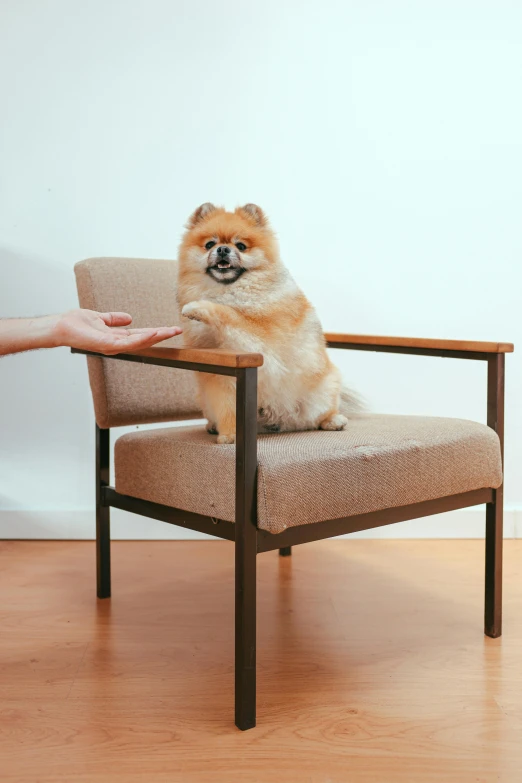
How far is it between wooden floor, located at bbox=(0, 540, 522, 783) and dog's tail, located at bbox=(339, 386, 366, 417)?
55 cm

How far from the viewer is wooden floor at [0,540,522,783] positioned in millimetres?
1432

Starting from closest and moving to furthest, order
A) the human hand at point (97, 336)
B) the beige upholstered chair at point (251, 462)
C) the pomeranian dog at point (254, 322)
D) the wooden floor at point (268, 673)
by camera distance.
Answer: the wooden floor at point (268, 673) < the beige upholstered chair at point (251, 462) < the human hand at point (97, 336) < the pomeranian dog at point (254, 322)

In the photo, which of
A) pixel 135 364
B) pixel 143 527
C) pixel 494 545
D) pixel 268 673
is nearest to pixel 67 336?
pixel 135 364

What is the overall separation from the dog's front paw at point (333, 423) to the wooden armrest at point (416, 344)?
1.08ft

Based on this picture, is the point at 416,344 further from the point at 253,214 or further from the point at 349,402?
the point at 253,214

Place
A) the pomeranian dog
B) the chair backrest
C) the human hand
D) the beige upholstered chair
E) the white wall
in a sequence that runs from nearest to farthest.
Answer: the beige upholstered chair < the human hand < the pomeranian dog < the chair backrest < the white wall

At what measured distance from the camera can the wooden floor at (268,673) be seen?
1.43m

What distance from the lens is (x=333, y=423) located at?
1947 millimetres

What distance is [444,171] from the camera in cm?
295

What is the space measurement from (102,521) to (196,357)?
2.69 feet

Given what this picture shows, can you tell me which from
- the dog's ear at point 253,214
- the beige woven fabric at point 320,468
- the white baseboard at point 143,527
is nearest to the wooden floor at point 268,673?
the white baseboard at point 143,527

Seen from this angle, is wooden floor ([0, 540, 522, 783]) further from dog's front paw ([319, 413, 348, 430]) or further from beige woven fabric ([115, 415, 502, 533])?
dog's front paw ([319, 413, 348, 430])

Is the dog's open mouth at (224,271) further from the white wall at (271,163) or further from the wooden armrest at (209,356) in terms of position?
the white wall at (271,163)

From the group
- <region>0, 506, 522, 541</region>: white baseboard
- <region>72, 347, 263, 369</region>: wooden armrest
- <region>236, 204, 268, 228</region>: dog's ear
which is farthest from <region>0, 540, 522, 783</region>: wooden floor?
<region>236, 204, 268, 228</region>: dog's ear
